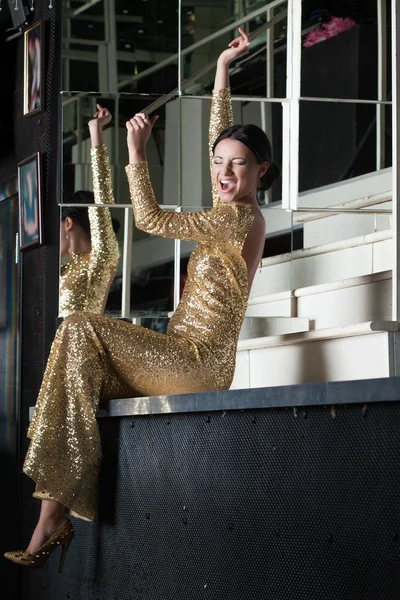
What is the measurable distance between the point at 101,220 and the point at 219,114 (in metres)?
0.62

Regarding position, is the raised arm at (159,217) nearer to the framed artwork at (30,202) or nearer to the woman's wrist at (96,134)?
the woman's wrist at (96,134)

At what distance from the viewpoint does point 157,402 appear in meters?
2.50

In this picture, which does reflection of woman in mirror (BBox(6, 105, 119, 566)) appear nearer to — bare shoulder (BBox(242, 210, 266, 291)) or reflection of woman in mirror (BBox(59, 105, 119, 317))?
reflection of woman in mirror (BBox(59, 105, 119, 317))

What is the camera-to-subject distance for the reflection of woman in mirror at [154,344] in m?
2.73

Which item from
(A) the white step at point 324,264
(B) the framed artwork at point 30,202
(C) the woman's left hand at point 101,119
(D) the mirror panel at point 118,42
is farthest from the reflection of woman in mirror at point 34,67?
(A) the white step at point 324,264

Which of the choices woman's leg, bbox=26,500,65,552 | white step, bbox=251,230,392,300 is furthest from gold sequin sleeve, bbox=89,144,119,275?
woman's leg, bbox=26,500,65,552

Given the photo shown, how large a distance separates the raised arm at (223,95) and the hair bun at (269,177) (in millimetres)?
141

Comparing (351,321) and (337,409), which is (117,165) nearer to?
(351,321)

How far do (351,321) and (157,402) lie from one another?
0.78 m

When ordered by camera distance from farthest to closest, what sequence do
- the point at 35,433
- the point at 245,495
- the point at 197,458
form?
1. the point at 35,433
2. the point at 197,458
3. the point at 245,495

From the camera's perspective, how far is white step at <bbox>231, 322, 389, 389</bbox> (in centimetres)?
268

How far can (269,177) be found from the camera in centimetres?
310

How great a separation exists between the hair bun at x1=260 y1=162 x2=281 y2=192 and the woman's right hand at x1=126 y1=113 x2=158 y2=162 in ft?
1.15

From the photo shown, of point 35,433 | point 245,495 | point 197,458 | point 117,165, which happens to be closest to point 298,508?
point 245,495
